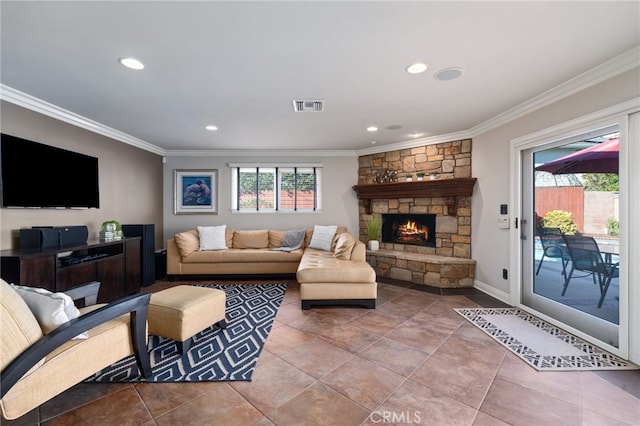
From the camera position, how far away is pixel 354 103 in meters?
2.94

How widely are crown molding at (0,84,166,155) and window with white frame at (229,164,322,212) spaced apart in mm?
1915

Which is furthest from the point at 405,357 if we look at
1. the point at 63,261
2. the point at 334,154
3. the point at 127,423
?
the point at 334,154

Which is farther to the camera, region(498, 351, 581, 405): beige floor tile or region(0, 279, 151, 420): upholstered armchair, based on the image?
region(498, 351, 581, 405): beige floor tile

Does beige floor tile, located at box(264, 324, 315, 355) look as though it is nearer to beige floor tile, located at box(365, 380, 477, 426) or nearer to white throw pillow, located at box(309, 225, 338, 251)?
beige floor tile, located at box(365, 380, 477, 426)

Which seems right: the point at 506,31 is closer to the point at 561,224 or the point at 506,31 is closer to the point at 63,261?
the point at 561,224

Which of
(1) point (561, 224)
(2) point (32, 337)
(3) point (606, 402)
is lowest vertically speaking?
(3) point (606, 402)

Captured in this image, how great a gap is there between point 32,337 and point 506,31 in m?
3.20

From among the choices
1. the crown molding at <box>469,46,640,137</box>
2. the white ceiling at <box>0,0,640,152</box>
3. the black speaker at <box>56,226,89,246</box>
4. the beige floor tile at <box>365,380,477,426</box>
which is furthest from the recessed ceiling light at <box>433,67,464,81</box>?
the black speaker at <box>56,226,89,246</box>

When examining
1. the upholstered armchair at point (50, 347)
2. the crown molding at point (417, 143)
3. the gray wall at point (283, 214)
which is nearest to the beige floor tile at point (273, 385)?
the upholstered armchair at point (50, 347)

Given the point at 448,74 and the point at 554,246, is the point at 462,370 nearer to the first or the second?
the point at 554,246

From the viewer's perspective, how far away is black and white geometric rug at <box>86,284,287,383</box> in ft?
A: 6.16

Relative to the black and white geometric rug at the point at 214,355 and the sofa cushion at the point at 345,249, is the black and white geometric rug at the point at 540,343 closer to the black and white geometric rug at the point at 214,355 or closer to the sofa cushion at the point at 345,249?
the sofa cushion at the point at 345,249

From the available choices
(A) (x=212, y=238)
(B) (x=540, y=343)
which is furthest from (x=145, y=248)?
(B) (x=540, y=343)

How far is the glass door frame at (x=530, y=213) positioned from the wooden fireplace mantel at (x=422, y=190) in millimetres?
754
